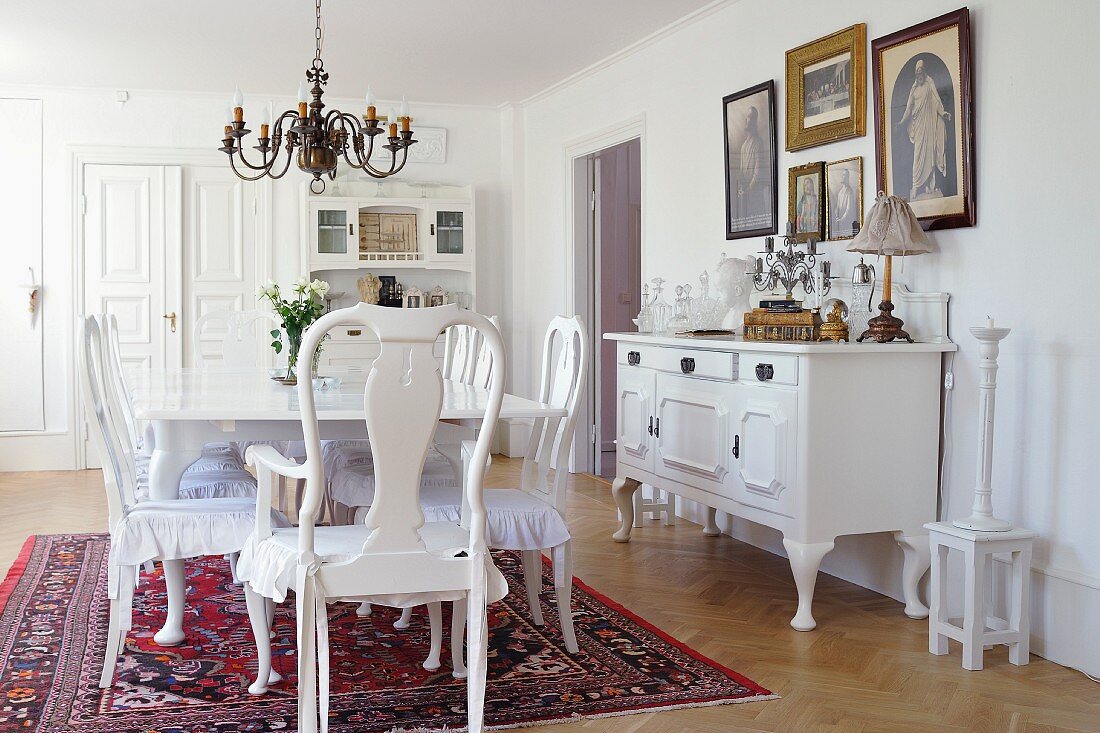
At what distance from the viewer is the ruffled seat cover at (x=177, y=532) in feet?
9.49

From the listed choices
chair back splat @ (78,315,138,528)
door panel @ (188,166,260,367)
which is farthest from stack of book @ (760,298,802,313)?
door panel @ (188,166,260,367)

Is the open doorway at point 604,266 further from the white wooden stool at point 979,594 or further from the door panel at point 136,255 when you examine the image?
the white wooden stool at point 979,594

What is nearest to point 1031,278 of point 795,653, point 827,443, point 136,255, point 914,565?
point 827,443

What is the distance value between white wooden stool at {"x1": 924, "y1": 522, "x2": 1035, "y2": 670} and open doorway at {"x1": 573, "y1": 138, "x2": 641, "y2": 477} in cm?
363

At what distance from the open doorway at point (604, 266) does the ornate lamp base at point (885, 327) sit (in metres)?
2.92

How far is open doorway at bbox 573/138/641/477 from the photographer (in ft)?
22.6

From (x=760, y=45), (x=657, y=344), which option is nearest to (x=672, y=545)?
(x=657, y=344)

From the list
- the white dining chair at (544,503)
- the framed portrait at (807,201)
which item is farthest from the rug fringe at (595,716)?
the framed portrait at (807,201)

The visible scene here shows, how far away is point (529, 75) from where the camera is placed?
6.71m

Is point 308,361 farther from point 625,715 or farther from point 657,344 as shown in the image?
point 657,344

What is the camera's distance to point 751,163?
15.7 ft

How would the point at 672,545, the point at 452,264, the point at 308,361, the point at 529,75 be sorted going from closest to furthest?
the point at 308,361 < the point at 672,545 < the point at 529,75 < the point at 452,264

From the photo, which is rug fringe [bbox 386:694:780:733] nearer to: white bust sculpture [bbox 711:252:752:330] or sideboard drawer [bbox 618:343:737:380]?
sideboard drawer [bbox 618:343:737:380]

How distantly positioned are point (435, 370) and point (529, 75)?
4.69 metres
